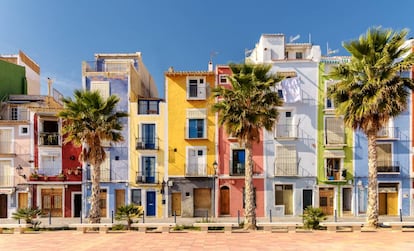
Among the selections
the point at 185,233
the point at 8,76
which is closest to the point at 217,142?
the point at 185,233

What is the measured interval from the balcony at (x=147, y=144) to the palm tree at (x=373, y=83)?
14927mm

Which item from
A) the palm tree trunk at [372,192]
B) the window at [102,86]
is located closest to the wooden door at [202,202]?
the window at [102,86]

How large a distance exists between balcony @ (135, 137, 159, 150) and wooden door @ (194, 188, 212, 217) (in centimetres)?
489

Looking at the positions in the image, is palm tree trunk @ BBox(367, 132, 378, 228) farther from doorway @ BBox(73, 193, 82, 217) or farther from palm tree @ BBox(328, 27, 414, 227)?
doorway @ BBox(73, 193, 82, 217)

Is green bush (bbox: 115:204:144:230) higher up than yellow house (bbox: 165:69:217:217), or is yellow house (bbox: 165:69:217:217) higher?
yellow house (bbox: 165:69:217:217)

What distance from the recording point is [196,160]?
2875cm

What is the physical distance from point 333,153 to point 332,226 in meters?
10.7

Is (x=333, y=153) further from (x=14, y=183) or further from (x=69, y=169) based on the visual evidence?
(x=14, y=183)

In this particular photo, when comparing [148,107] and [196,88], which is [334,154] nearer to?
[196,88]

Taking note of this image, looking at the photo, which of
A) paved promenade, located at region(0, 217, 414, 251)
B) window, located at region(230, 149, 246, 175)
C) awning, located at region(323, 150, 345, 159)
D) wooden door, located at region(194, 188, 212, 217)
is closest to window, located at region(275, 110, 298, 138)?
awning, located at region(323, 150, 345, 159)

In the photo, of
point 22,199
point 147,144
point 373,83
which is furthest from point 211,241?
point 22,199

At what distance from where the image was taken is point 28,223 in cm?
2067

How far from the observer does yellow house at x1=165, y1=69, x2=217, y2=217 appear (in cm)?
2850

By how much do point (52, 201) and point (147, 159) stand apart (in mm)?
8589
